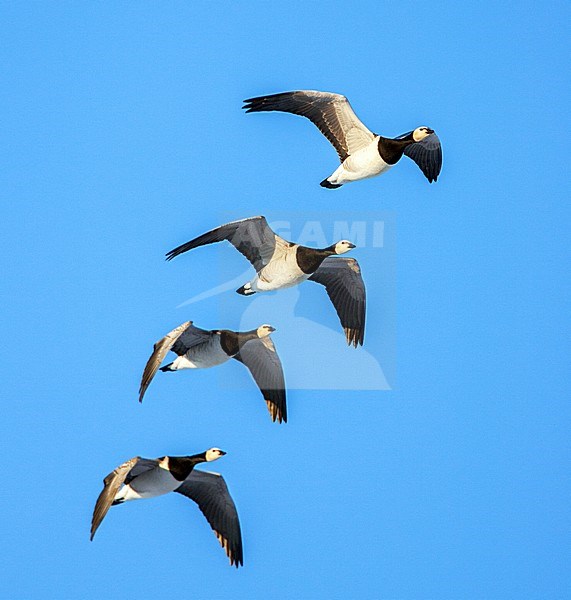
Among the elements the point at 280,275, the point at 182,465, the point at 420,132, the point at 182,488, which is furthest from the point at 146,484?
the point at 420,132

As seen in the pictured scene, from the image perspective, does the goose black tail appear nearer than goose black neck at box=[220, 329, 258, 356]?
Yes

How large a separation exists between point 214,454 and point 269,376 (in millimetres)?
609

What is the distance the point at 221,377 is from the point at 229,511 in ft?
2.42

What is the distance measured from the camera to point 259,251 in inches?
228

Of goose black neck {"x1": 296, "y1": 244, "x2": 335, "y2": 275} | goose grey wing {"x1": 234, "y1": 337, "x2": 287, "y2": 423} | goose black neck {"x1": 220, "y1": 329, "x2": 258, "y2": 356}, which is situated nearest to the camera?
goose black neck {"x1": 296, "y1": 244, "x2": 335, "y2": 275}

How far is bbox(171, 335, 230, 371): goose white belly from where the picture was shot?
19.1 ft

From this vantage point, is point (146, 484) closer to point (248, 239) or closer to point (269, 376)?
point (269, 376)

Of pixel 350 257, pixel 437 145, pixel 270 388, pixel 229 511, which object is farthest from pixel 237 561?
pixel 437 145

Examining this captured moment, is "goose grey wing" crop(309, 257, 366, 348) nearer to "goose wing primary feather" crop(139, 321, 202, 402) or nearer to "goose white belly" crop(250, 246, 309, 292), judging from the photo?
"goose white belly" crop(250, 246, 309, 292)

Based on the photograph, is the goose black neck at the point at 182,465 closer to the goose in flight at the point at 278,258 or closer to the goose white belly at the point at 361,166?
the goose in flight at the point at 278,258

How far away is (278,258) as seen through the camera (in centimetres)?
573

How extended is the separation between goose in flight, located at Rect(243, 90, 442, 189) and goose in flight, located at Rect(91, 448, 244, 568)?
5.29 feet

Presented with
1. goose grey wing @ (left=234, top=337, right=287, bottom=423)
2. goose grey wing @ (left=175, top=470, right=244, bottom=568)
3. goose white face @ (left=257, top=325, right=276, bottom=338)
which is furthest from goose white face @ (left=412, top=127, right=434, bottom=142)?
goose grey wing @ (left=175, top=470, right=244, bottom=568)

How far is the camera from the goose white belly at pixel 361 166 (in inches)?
217
